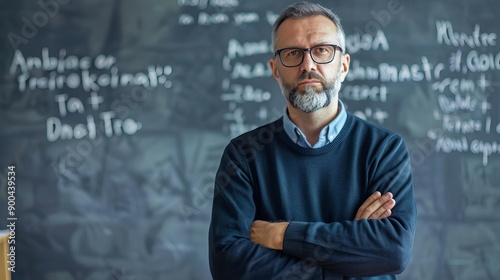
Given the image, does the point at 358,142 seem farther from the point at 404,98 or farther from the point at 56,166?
the point at 56,166

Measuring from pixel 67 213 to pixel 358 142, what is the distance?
1.65m

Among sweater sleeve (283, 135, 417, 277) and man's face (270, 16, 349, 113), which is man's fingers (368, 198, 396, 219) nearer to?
sweater sleeve (283, 135, 417, 277)

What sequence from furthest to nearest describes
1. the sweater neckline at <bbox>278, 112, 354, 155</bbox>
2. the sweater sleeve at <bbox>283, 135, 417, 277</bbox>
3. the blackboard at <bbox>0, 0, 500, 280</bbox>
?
the blackboard at <bbox>0, 0, 500, 280</bbox>
the sweater neckline at <bbox>278, 112, 354, 155</bbox>
the sweater sleeve at <bbox>283, 135, 417, 277</bbox>

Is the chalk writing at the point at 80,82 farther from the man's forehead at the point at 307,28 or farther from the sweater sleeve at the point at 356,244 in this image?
the sweater sleeve at the point at 356,244

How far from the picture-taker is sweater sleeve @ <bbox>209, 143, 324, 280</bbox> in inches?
59.1

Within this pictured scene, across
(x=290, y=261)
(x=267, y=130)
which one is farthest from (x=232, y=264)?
(x=267, y=130)

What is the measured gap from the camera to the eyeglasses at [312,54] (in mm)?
Answer: 1606

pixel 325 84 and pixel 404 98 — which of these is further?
pixel 404 98

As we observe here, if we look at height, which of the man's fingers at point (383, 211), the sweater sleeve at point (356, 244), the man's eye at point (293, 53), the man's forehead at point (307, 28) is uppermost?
the man's forehead at point (307, 28)

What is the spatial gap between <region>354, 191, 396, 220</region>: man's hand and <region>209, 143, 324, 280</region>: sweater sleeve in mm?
202

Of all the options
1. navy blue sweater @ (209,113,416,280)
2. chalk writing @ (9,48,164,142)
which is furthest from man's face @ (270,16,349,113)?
chalk writing @ (9,48,164,142)

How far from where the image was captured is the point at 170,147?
8.91ft

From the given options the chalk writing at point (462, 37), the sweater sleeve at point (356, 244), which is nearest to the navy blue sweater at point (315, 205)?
the sweater sleeve at point (356, 244)

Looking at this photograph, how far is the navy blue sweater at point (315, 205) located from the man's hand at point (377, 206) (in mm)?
20
